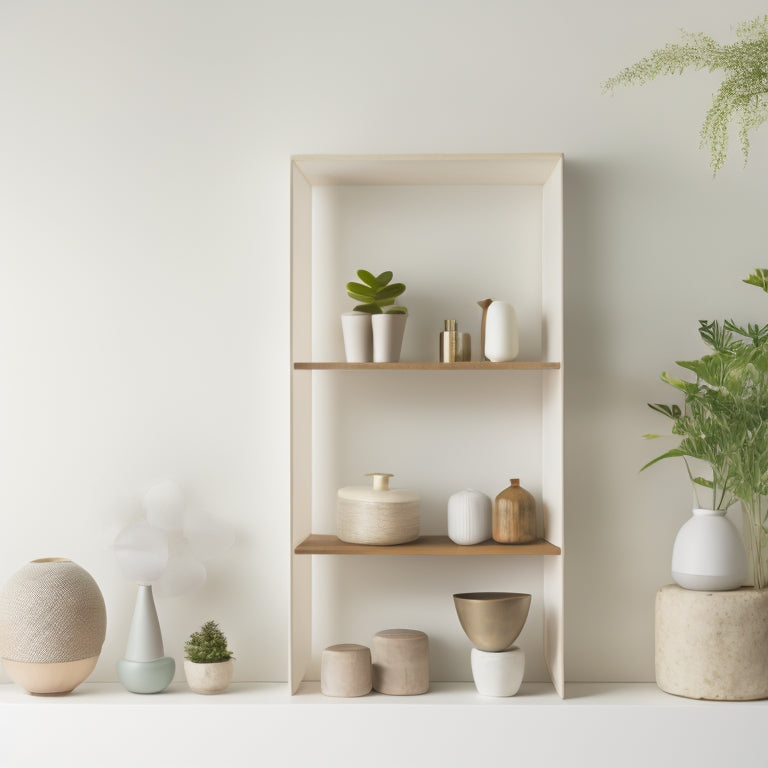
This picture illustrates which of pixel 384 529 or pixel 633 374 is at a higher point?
pixel 633 374

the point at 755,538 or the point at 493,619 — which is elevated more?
the point at 755,538

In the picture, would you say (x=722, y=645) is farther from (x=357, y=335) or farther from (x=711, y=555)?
(x=357, y=335)

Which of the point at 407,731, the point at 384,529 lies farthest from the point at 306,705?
the point at 384,529

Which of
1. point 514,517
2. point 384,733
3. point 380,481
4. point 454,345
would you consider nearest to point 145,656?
point 384,733

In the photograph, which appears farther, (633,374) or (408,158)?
(633,374)

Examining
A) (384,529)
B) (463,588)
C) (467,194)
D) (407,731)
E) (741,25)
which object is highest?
(741,25)

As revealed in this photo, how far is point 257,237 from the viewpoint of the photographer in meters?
2.41

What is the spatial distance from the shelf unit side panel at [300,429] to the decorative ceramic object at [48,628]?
508 millimetres

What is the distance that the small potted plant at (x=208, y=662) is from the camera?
7.23 ft

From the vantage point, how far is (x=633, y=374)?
238 centimetres

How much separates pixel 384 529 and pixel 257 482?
41 centimetres

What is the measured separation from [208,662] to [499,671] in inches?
28.8

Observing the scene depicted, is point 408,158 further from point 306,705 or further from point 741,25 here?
point 306,705

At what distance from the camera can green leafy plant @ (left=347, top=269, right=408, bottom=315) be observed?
89.1 inches
